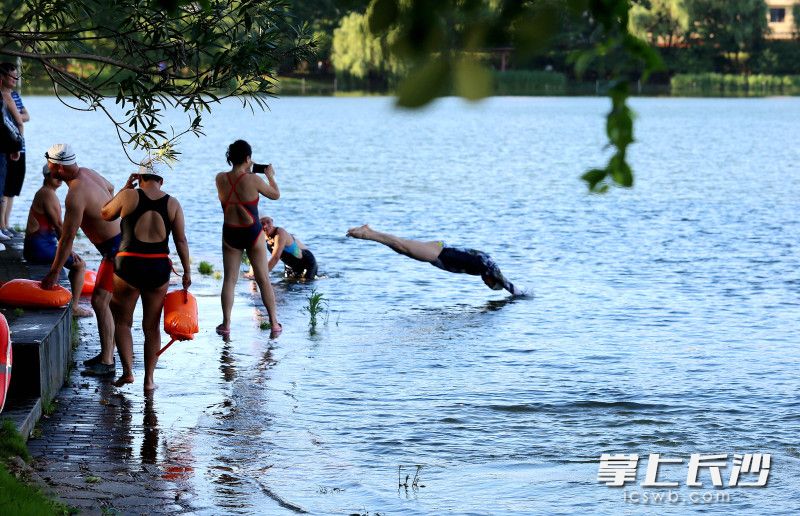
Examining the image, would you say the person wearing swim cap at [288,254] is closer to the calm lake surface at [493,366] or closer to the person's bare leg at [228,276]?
the calm lake surface at [493,366]

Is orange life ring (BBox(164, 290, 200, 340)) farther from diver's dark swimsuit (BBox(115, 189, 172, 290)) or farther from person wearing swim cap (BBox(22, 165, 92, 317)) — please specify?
person wearing swim cap (BBox(22, 165, 92, 317))

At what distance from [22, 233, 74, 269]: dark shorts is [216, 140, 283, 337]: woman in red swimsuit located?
4.66 feet

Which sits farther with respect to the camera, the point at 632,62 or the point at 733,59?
the point at 733,59

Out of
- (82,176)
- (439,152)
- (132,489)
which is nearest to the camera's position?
(132,489)

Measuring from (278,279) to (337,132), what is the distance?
49.0 meters

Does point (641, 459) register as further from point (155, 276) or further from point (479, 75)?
point (479, 75)

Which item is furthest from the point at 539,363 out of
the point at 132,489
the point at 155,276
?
the point at 132,489

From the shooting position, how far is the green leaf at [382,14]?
3064mm

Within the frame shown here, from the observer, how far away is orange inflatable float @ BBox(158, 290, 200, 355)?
952 cm

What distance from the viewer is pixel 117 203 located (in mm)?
8984

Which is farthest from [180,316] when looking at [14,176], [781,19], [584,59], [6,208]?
[781,19]

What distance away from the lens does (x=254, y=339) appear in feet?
40.9

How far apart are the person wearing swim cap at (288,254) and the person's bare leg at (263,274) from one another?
2.81m

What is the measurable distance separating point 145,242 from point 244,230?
2.70 meters
